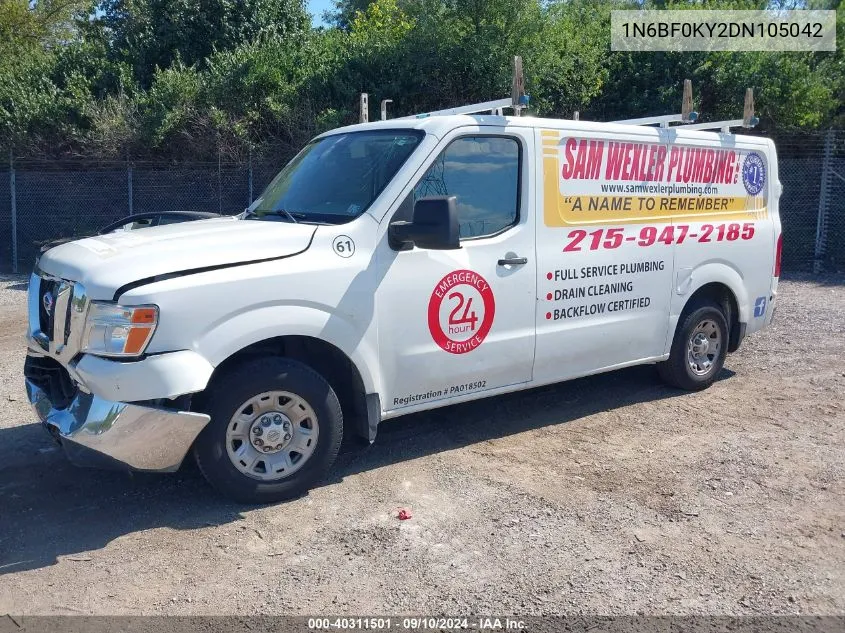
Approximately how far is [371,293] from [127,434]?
61.9 inches

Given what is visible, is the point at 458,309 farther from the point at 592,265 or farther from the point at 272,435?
the point at 272,435

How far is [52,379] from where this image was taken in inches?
187

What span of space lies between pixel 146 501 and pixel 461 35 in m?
13.0

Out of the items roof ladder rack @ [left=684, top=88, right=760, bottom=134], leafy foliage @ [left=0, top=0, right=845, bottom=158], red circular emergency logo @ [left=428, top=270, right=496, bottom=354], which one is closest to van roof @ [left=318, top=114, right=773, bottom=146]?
roof ladder rack @ [left=684, top=88, right=760, bottom=134]

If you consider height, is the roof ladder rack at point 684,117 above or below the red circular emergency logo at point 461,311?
above

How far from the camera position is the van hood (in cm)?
418

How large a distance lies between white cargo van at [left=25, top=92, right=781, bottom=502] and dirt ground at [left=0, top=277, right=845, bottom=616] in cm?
44

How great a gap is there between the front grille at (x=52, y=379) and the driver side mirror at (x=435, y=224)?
7.06 feet

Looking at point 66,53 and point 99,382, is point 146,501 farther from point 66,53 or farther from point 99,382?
point 66,53

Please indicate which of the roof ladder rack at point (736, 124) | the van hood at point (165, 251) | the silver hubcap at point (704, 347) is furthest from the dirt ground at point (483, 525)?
A: the roof ladder rack at point (736, 124)

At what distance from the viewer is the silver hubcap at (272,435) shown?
4473 millimetres

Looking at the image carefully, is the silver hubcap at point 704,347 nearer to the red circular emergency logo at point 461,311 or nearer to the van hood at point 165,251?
the red circular emergency logo at point 461,311

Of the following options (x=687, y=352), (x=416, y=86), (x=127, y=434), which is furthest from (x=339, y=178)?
(x=416, y=86)

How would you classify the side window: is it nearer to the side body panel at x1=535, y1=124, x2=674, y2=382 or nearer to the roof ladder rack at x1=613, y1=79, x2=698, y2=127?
the side body panel at x1=535, y1=124, x2=674, y2=382
